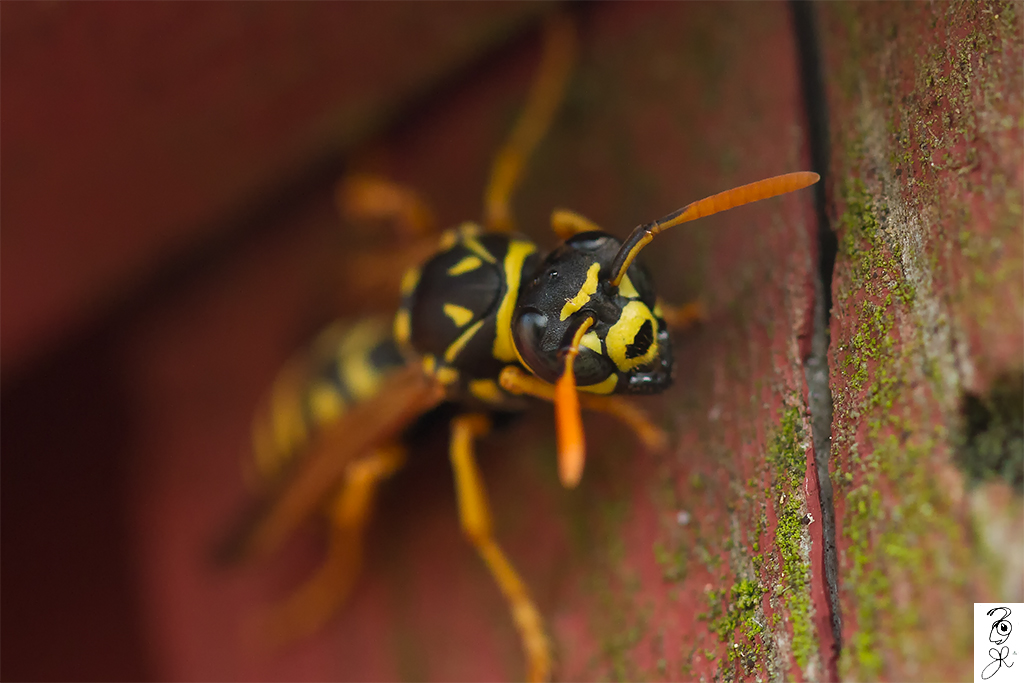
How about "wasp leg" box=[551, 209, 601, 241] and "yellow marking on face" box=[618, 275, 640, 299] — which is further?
"wasp leg" box=[551, 209, 601, 241]

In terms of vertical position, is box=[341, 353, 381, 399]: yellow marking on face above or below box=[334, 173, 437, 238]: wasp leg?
below

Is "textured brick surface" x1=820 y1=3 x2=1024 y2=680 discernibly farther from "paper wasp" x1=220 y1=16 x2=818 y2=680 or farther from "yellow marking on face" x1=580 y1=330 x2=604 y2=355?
"yellow marking on face" x1=580 y1=330 x2=604 y2=355

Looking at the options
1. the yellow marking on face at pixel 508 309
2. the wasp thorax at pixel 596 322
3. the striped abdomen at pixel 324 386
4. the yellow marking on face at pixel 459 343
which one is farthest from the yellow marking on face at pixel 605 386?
the striped abdomen at pixel 324 386

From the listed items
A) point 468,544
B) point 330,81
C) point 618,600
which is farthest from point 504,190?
point 618,600

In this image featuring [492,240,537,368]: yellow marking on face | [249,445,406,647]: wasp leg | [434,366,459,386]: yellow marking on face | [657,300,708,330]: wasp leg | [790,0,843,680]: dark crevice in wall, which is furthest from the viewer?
[249,445,406,647]: wasp leg

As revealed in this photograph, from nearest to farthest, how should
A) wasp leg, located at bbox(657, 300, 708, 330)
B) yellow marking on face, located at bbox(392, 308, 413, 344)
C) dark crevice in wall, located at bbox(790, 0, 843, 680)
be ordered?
dark crevice in wall, located at bbox(790, 0, 843, 680), wasp leg, located at bbox(657, 300, 708, 330), yellow marking on face, located at bbox(392, 308, 413, 344)

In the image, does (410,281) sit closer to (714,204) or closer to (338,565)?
(338,565)

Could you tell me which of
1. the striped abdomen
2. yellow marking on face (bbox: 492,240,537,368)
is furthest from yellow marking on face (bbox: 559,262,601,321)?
the striped abdomen
